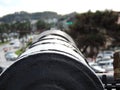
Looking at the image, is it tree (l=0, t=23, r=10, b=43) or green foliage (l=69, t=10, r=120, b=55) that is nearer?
green foliage (l=69, t=10, r=120, b=55)

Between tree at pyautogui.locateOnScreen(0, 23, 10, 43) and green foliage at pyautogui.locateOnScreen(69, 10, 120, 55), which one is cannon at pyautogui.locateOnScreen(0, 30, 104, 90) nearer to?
green foliage at pyautogui.locateOnScreen(69, 10, 120, 55)

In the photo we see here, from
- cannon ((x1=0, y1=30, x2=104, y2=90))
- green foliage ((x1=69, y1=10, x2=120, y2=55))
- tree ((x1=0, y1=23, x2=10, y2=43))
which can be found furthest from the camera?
tree ((x1=0, y1=23, x2=10, y2=43))

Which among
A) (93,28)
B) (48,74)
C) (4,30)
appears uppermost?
(48,74)

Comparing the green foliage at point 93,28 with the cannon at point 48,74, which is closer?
the cannon at point 48,74

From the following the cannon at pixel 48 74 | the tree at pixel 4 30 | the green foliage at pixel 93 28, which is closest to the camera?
the cannon at pixel 48 74

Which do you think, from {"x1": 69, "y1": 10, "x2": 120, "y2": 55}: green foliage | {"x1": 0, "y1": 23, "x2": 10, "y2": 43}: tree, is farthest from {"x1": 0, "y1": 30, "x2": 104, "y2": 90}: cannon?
{"x1": 0, "y1": 23, "x2": 10, "y2": 43}: tree

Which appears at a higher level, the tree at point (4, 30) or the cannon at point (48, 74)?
the cannon at point (48, 74)

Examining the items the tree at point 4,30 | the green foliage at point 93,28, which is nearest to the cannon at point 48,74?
the green foliage at point 93,28

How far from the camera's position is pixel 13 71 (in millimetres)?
5004

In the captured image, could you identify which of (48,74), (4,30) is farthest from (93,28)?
(4,30)

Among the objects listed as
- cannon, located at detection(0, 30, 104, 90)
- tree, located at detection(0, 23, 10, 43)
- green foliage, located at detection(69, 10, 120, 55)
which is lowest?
tree, located at detection(0, 23, 10, 43)

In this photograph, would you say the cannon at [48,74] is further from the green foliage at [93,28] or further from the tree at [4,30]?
the tree at [4,30]

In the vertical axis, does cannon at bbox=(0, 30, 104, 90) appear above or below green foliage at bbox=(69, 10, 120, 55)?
above

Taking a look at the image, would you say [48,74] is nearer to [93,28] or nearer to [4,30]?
[93,28]
